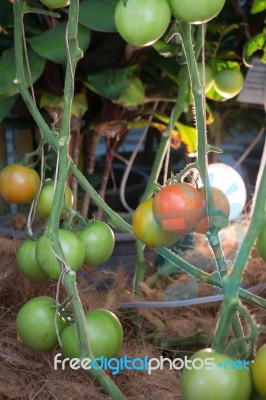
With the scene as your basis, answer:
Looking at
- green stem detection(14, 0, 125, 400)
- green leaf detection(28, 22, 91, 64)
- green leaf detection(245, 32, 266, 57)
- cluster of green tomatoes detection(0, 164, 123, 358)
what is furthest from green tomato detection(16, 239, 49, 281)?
green leaf detection(245, 32, 266, 57)

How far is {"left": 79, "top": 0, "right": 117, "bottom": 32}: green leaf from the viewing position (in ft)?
3.02

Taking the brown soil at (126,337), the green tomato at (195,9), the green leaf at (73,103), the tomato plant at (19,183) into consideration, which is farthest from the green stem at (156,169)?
the green tomato at (195,9)

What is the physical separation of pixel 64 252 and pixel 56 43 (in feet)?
1.58

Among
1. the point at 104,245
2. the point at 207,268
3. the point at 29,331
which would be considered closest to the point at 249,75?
the point at 207,268

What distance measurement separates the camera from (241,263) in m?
0.38

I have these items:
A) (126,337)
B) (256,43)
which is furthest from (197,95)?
(256,43)

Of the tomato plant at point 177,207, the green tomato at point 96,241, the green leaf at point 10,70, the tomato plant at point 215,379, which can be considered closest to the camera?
the tomato plant at point 215,379

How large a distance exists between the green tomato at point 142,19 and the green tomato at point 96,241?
0.22 metres

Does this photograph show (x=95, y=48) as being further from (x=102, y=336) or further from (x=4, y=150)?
(x=102, y=336)

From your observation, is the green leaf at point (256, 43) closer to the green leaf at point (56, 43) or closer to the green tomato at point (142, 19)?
the green leaf at point (56, 43)

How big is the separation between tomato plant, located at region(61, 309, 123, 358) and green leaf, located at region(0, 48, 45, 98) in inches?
17.6

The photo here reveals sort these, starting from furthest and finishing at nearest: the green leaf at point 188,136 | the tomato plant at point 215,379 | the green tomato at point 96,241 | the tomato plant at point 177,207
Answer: the green leaf at point 188,136 → the green tomato at point 96,241 → the tomato plant at point 177,207 → the tomato plant at point 215,379

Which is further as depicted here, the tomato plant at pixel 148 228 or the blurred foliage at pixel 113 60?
the blurred foliage at pixel 113 60

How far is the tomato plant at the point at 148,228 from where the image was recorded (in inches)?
19.7
